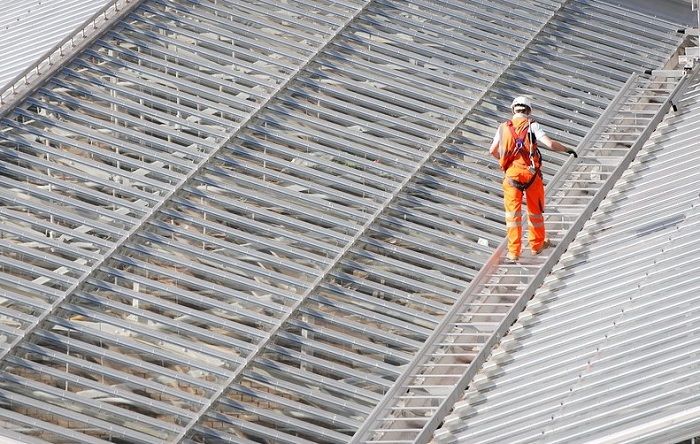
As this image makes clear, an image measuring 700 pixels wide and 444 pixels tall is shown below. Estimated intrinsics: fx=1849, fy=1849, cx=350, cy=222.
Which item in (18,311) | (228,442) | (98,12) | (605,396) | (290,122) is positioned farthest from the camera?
(98,12)

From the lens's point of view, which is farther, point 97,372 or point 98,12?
point 98,12

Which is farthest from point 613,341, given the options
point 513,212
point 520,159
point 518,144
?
point 518,144

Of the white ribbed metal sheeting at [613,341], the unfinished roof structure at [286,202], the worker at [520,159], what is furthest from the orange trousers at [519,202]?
the white ribbed metal sheeting at [613,341]

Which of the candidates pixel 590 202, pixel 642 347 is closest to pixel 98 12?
pixel 590 202

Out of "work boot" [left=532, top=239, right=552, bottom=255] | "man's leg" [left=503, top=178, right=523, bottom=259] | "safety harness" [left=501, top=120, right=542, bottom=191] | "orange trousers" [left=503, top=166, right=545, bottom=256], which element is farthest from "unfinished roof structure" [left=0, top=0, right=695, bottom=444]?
"safety harness" [left=501, top=120, right=542, bottom=191]

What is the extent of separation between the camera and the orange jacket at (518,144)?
1090 inches

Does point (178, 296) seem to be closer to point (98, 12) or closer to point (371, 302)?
point (371, 302)

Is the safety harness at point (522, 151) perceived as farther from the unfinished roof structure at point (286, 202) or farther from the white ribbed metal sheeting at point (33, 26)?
the white ribbed metal sheeting at point (33, 26)

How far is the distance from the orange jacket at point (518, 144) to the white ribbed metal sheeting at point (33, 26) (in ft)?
33.8

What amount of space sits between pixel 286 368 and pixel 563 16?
12.2 m

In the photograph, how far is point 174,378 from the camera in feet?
88.7

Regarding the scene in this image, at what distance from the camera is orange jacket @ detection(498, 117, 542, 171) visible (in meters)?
27.7

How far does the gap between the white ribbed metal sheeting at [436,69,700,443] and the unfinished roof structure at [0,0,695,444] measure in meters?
0.37

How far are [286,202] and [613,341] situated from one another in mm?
7083
